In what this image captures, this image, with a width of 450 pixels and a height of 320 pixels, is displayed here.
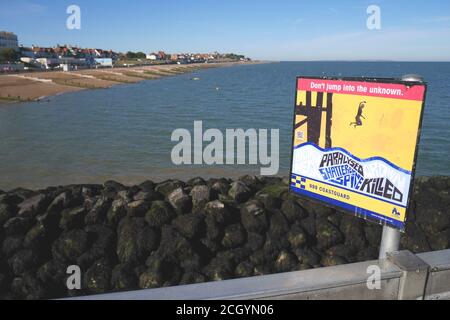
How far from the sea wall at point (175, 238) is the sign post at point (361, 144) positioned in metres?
3.47

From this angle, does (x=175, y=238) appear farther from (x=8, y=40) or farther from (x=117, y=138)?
(x=8, y=40)

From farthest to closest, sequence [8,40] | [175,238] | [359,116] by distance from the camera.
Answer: [8,40] → [175,238] → [359,116]

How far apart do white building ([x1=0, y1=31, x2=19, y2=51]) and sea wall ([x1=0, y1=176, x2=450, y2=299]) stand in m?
162

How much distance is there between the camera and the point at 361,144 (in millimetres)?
4266

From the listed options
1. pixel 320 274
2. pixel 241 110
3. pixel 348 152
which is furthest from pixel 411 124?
pixel 241 110

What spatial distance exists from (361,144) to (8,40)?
17736 centimetres

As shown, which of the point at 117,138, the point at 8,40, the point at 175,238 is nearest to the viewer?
Result: the point at 175,238

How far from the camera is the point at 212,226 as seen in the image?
8.43m

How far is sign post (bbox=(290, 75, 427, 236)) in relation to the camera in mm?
3828

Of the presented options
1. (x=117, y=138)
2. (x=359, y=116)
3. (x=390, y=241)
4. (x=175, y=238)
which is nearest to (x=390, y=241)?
(x=390, y=241)

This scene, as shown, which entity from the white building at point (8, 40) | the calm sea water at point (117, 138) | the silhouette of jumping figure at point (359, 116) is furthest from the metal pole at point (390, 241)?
the white building at point (8, 40)

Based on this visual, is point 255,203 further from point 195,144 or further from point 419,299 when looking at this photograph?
point 195,144

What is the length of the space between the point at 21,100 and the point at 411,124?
51916 mm

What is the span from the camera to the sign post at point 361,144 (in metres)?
3.83
